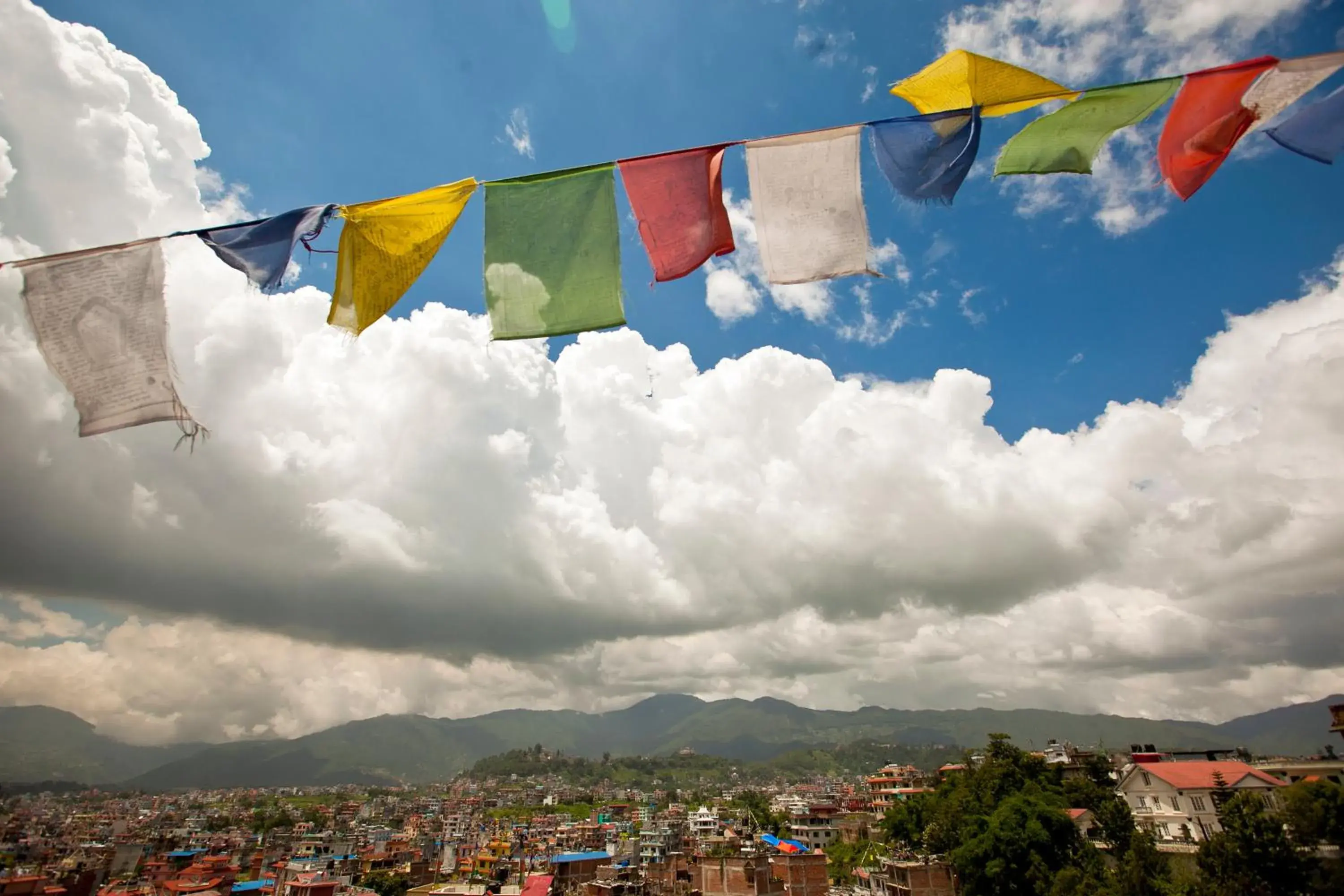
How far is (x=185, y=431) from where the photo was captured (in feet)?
19.5

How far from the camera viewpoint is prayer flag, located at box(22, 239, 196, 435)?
235 inches

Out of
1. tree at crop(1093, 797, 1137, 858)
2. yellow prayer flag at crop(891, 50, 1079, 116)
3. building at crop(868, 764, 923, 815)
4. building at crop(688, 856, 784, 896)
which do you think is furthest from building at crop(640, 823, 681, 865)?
yellow prayer flag at crop(891, 50, 1079, 116)

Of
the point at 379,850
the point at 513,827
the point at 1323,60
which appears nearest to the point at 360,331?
the point at 1323,60

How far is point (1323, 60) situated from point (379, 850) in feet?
283

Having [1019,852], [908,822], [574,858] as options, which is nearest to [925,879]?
[1019,852]

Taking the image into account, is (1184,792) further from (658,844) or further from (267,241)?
(267,241)

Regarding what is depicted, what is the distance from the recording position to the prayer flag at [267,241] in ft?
21.0

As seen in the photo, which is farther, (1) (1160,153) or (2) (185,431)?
(1) (1160,153)

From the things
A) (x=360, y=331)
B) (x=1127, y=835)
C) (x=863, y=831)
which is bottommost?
(x=863, y=831)

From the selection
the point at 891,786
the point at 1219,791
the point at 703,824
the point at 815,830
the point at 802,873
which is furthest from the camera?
the point at 891,786

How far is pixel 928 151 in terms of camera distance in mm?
6336

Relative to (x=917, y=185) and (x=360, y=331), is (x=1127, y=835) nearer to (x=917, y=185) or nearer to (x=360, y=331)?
(x=917, y=185)

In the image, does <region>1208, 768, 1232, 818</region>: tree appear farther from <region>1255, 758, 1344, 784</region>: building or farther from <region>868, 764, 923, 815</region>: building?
<region>868, 764, 923, 815</region>: building

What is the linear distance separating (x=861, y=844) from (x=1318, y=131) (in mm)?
68348
